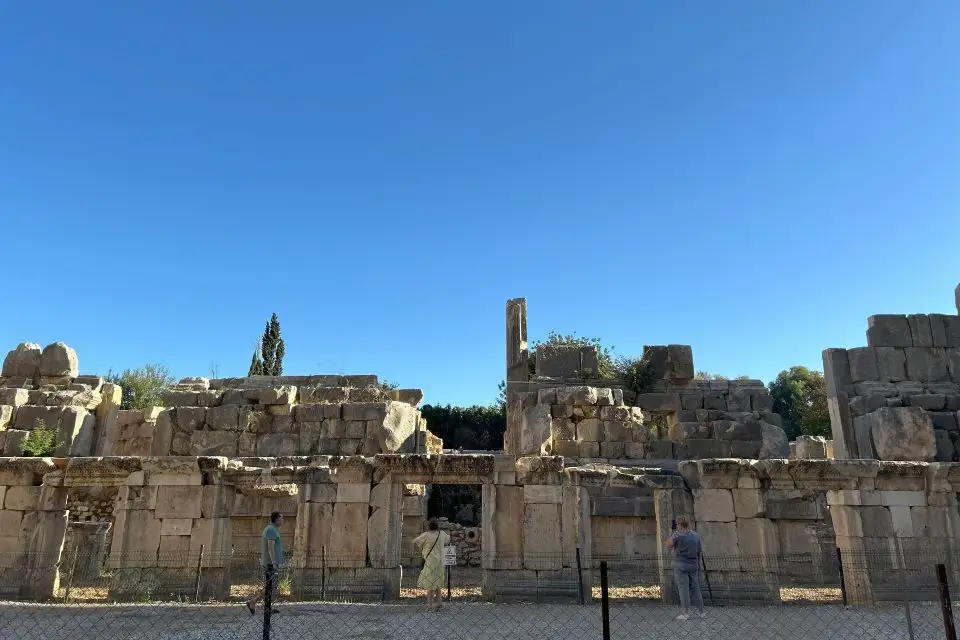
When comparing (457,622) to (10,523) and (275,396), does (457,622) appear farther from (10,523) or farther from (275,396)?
(10,523)

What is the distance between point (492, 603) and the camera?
10.7m

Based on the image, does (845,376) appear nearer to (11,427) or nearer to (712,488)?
(712,488)

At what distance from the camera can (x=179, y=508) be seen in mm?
11672

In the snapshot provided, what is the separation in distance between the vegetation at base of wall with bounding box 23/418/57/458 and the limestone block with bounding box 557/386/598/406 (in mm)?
11533

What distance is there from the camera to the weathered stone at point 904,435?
12.7 meters

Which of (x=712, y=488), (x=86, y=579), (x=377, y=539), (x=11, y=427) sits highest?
(x=11, y=427)

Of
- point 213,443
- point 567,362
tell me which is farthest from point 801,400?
point 213,443

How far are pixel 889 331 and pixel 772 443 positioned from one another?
3564 mm

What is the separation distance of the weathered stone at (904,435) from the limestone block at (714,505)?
13.3ft

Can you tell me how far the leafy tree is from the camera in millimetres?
37219

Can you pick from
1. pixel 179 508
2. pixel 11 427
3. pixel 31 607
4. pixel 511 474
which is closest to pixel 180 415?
pixel 11 427

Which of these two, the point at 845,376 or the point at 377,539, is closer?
the point at 377,539

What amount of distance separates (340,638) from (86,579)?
9699 millimetres

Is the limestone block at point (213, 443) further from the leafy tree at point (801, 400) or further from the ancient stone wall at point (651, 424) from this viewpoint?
the leafy tree at point (801, 400)
